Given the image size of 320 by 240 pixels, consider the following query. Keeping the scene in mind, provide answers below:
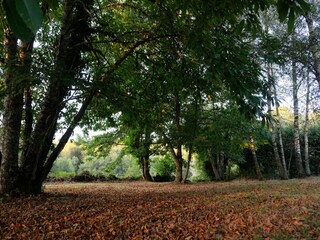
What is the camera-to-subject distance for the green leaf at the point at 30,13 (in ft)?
2.34

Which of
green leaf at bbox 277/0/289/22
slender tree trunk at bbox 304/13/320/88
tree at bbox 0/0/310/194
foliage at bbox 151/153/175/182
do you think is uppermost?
slender tree trunk at bbox 304/13/320/88

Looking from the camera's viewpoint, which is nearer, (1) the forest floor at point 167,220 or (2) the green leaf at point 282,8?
(2) the green leaf at point 282,8

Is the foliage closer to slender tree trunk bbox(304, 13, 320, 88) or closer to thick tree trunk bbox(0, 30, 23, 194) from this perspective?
slender tree trunk bbox(304, 13, 320, 88)

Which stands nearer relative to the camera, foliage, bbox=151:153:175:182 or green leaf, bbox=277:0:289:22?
green leaf, bbox=277:0:289:22

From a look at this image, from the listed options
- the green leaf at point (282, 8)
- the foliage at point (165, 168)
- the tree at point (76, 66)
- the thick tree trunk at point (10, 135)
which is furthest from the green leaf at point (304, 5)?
the foliage at point (165, 168)

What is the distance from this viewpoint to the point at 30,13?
0.72 m

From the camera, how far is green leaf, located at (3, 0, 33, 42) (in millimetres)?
780

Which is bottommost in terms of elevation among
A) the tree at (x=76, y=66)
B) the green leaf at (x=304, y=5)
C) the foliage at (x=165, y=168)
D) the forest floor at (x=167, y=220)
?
the forest floor at (x=167, y=220)

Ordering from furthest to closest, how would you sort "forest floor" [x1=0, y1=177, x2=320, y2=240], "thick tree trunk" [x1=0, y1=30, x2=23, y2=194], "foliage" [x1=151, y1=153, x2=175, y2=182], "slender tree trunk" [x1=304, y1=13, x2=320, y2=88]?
"foliage" [x1=151, y1=153, x2=175, y2=182]
"slender tree trunk" [x1=304, y1=13, x2=320, y2=88]
"thick tree trunk" [x1=0, y1=30, x2=23, y2=194]
"forest floor" [x1=0, y1=177, x2=320, y2=240]

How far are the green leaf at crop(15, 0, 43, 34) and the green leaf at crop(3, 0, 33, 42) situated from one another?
0.07 metres

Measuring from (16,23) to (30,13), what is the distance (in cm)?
9

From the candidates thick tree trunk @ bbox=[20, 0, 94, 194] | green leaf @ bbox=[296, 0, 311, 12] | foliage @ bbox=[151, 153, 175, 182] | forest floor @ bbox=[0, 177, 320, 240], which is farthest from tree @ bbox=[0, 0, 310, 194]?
foliage @ bbox=[151, 153, 175, 182]

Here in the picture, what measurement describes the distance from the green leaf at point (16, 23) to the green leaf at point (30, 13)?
0.22ft

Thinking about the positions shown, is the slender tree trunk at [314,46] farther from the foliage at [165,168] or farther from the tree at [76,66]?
the foliage at [165,168]
